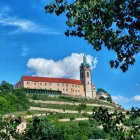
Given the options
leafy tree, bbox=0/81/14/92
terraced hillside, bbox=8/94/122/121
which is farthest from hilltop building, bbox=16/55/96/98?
leafy tree, bbox=0/81/14/92

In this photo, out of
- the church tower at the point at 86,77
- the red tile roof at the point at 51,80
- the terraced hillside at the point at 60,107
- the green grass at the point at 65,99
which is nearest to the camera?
the terraced hillside at the point at 60,107

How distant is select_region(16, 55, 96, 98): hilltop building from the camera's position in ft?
505

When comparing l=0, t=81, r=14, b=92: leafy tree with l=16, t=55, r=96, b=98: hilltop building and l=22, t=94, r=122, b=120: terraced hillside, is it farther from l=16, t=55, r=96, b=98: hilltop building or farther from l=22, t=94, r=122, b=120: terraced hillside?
l=16, t=55, r=96, b=98: hilltop building

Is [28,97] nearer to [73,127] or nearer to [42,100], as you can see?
[42,100]

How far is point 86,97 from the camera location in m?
151

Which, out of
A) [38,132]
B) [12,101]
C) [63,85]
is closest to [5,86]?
[12,101]

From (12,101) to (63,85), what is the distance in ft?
140

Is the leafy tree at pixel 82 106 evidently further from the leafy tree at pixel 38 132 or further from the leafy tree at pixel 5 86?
the leafy tree at pixel 38 132

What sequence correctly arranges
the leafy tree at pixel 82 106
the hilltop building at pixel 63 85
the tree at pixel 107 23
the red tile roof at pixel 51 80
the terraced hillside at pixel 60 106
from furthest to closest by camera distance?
the red tile roof at pixel 51 80, the hilltop building at pixel 63 85, the leafy tree at pixel 82 106, the terraced hillside at pixel 60 106, the tree at pixel 107 23

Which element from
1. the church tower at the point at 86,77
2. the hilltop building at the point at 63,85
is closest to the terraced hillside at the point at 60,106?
the hilltop building at the point at 63,85

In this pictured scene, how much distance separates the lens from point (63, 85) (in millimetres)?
159250

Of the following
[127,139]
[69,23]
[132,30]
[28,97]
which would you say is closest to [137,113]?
[127,139]

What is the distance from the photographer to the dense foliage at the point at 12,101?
114 m

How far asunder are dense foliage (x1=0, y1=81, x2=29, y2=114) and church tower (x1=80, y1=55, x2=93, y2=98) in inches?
1476
